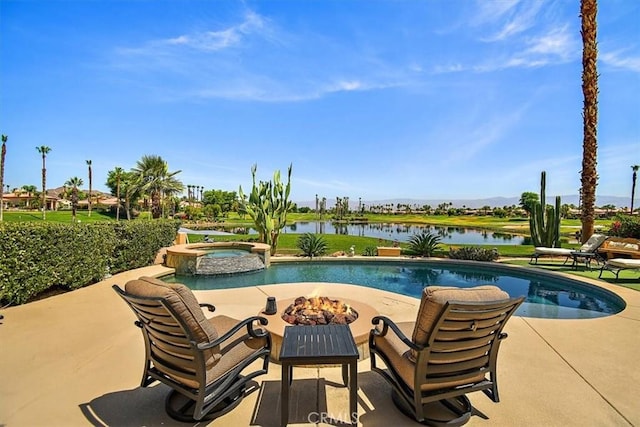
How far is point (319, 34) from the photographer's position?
A: 787 centimetres

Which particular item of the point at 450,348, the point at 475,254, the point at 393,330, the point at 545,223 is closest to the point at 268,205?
the point at 475,254

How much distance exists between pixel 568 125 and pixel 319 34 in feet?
35.4

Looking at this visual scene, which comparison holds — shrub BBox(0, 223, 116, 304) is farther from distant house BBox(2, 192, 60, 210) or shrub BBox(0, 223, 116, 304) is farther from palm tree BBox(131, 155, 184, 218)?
distant house BBox(2, 192, 60, 210)

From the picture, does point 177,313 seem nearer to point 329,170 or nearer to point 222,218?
point 329,170

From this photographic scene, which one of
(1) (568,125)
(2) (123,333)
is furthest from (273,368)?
(1) (568,125)

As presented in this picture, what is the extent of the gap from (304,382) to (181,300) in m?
1.52

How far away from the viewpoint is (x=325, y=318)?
11.0ft

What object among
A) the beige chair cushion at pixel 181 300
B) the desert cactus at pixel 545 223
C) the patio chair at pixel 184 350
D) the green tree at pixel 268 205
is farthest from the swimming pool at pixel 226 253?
the desert cactus at pixel 545 223

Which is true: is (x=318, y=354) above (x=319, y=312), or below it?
above

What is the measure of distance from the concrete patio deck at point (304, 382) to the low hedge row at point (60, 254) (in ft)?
2.34

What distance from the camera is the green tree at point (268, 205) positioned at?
38.2 feet

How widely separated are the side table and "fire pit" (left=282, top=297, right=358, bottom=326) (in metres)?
0.84

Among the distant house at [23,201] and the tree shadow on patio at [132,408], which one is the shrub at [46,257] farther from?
the distant house at [23,201]

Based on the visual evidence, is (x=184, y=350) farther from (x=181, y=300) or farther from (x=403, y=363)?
(x=403, y=363)
